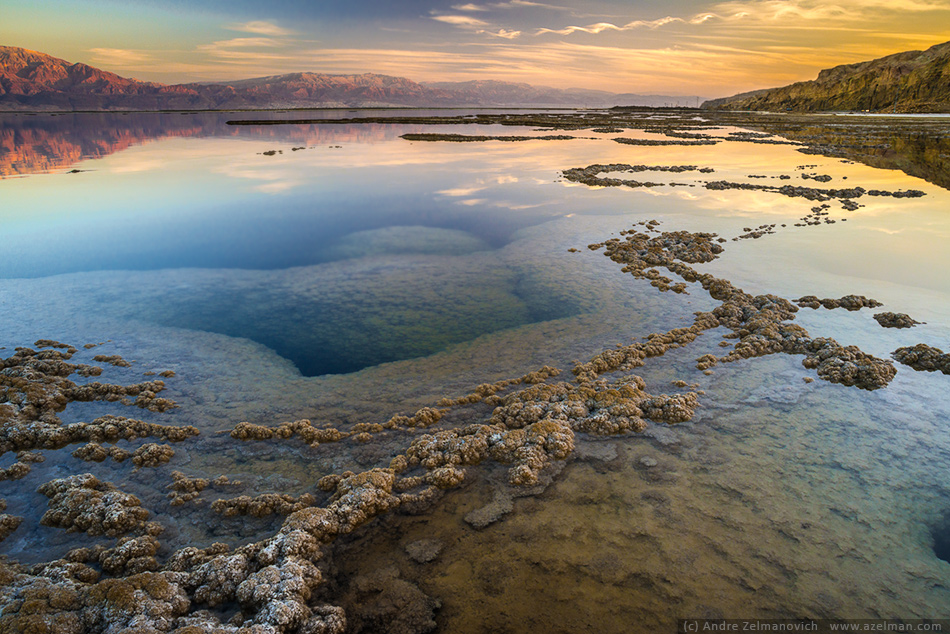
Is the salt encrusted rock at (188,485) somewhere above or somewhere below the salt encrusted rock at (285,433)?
below

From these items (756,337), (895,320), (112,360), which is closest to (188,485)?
(112,360)

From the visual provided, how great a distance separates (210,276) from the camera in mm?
14133

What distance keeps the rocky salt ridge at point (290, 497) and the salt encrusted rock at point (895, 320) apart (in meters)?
0.79

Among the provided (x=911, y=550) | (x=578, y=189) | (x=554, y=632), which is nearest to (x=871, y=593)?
(x=911, y=550)

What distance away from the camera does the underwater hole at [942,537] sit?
16.0ft

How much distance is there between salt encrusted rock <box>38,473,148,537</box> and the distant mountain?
141488 millimetres

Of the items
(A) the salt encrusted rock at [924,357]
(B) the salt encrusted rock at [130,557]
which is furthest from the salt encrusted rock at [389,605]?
(A) the salt encrusted rock at [924,357]

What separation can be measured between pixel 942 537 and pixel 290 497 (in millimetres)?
7689

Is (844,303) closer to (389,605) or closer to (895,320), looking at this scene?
(895,320)

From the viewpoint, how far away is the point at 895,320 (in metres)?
10.1

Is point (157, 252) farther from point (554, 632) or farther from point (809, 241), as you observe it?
point (809, 241)

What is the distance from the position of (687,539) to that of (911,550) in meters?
2.37

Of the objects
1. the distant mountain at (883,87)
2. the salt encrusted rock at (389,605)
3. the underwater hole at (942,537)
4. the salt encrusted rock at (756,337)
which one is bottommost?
the salt encrusted rock at (389,605)

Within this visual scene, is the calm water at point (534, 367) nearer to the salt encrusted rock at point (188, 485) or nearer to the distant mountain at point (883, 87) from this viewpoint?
Result: the salt encrusted rock at point (188, 485)
